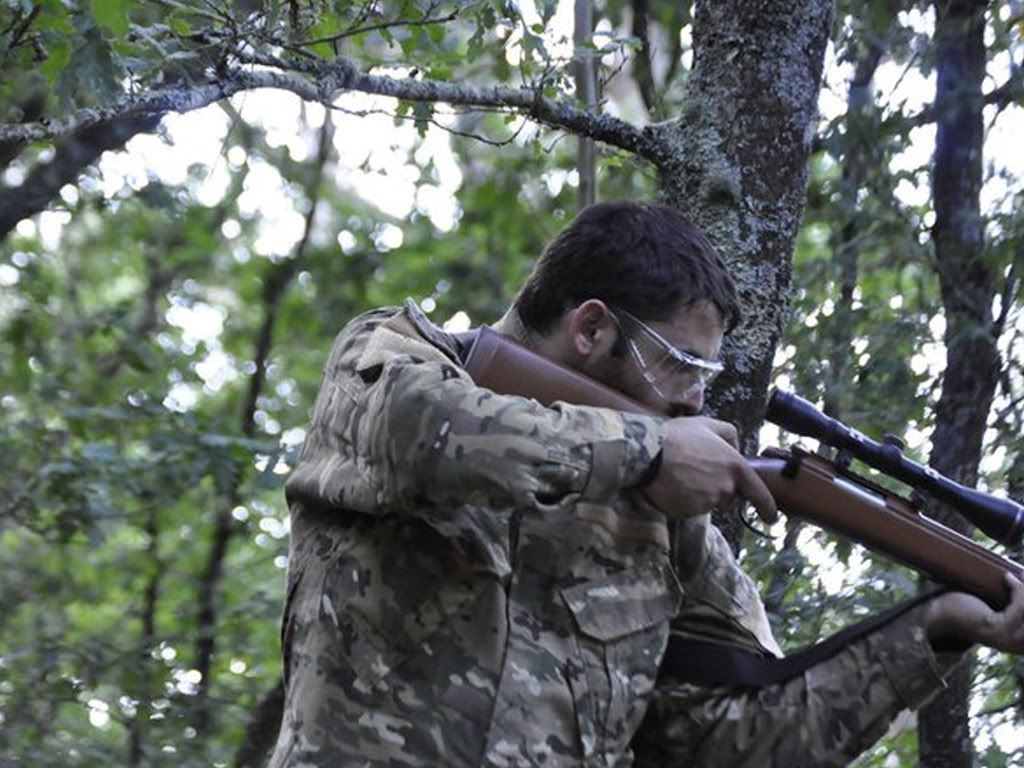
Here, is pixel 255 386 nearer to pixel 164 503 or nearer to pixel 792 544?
pixel 164 503

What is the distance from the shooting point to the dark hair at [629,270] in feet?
10.3

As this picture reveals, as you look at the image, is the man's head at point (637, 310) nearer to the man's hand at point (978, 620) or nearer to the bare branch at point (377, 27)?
the man's hand at point (978, 620)

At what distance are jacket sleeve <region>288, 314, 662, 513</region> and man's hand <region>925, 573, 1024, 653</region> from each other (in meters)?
0.69

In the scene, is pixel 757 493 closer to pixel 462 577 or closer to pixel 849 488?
pixel 849 488

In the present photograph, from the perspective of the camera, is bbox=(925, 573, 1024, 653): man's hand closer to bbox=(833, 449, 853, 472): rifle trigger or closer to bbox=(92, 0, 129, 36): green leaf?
bbox=(833, 449, 853, 472): rifle trigger

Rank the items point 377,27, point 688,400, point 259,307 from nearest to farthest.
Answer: point 688,400 < point 377,27 < point 259,307

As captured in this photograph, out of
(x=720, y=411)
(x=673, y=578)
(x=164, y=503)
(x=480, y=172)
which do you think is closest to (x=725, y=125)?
(x=720, y=411)

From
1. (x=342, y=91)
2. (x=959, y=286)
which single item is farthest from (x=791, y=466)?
(x=959, y=286)

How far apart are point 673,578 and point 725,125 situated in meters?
1.12

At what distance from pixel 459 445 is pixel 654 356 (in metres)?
0.56

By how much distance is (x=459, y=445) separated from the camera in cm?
270

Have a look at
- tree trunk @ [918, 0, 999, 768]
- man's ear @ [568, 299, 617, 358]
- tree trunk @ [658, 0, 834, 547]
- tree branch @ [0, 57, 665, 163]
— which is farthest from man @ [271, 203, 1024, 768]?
tree trunk @ [918, 0, 999, 768]

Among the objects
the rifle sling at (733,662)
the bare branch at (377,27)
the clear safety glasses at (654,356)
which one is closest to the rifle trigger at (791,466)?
the clear safety glasses at (654,356)

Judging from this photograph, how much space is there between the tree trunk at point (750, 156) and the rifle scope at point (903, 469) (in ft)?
1.35
